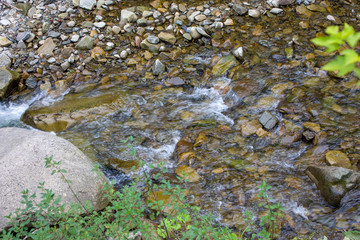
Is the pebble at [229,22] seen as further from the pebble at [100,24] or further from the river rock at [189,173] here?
the river rock at [189,173]

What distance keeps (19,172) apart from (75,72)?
134 inches

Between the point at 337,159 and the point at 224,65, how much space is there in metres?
2.95

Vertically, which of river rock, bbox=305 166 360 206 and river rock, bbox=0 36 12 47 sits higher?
river rock, bbox=0 36 12 47

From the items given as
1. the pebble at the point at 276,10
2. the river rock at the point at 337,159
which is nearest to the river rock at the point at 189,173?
the river rock at the point at 337,159

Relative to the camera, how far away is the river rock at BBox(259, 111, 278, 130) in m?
4.57

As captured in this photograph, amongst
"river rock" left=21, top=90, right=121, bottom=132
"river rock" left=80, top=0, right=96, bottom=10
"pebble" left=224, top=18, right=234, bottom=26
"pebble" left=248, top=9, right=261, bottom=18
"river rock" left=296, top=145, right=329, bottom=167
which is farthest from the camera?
"river rock" left=80, top=0, right=96, bottom=10

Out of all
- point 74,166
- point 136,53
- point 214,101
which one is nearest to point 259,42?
point 214,101

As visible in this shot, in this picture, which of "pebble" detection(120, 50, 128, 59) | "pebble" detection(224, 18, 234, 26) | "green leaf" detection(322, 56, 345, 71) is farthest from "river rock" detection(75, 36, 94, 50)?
"green leaf" detection(322, 56, 345, 71)

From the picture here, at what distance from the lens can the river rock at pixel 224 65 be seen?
5.85 m

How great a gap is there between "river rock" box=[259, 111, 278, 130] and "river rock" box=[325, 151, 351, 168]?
0.94m

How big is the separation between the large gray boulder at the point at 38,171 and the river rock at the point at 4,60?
307 centimetres

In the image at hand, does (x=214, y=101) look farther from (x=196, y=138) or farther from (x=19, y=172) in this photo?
A: (x=19, y=172)

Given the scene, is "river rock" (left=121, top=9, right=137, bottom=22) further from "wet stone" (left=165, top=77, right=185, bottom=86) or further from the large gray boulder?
the large gray boulder

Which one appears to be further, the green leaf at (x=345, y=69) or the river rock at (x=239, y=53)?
the river rock at (x=239, y=53)
